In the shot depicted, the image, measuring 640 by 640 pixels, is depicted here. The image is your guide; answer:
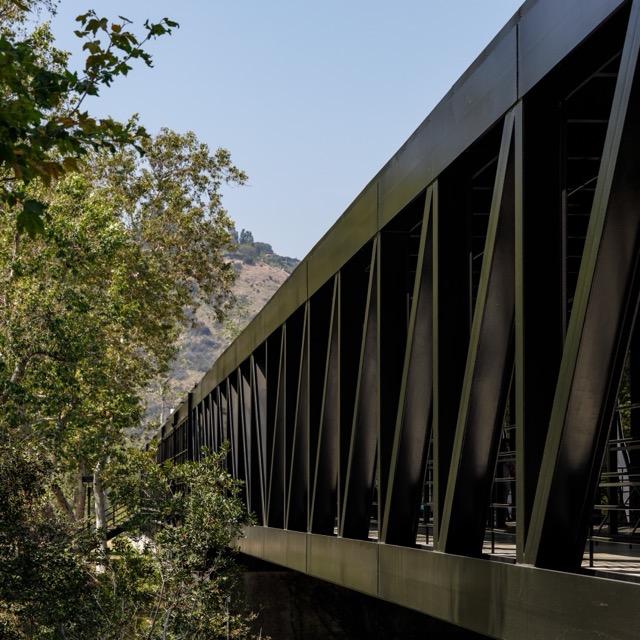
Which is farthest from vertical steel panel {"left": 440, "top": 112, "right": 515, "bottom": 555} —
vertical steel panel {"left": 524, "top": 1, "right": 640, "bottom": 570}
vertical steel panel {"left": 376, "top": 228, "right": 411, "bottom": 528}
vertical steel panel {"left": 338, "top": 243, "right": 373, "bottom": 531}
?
vertical steel panel {"left": 338, "top": 243, "right": 373, "bottom": 531}

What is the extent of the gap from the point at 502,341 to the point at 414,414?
8.47 feet

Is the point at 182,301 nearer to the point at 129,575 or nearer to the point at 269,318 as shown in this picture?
the point at 129,575

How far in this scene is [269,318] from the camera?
20391 millimetres

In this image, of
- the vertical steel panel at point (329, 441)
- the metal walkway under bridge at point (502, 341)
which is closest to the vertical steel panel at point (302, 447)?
the metal walkway under bridge at point (502, 341)

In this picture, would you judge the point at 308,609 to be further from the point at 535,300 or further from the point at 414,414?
the point at 535,300

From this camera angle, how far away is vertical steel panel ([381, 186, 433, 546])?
9695 millimetres

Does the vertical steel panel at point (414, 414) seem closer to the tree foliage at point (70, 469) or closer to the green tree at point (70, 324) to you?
the tree foliage at point (70, 469)

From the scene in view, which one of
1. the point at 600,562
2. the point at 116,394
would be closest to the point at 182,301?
the point at 116,394

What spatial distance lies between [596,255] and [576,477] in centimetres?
132

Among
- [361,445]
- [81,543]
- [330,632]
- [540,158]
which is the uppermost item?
[540,158]

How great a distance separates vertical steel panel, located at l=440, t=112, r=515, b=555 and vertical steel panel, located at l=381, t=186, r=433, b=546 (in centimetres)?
164

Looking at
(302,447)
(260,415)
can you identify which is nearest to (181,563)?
(260,415)

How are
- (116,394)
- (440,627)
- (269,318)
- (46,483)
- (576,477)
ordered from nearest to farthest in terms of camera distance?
(576,477) < (269,318) < (46,483) < (440,627) < (116,394)

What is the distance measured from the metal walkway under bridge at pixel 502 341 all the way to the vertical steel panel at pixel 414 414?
0.02 m
